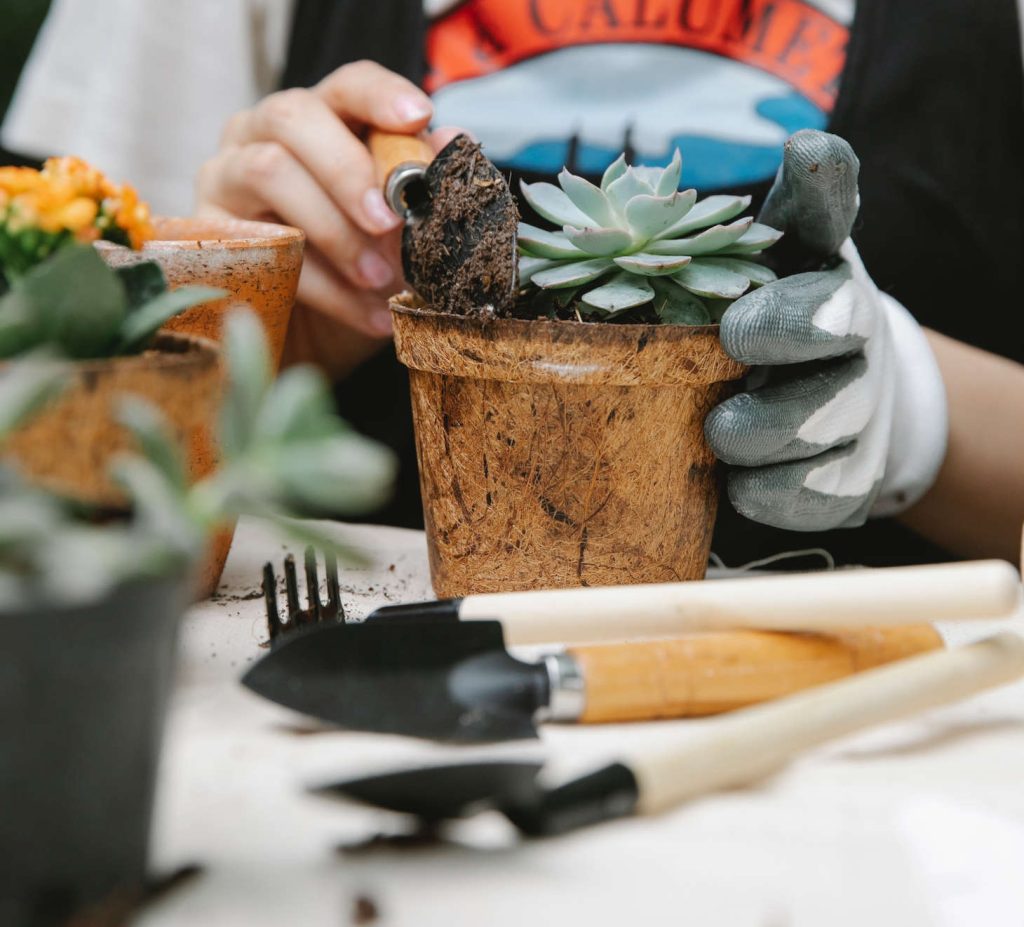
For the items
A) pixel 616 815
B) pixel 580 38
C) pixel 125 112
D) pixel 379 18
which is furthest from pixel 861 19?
pixel 616 815

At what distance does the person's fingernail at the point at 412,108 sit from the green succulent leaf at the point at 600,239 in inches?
8.7

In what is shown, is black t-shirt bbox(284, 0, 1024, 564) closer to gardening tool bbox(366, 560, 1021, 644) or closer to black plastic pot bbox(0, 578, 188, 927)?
gardening tool bbox(366, 560, 1021, 644)

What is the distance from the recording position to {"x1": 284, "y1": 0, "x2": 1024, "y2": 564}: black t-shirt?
0.86 m

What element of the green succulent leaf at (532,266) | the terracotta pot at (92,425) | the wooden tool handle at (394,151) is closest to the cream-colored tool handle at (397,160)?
the wooden tool handle at (394,151)

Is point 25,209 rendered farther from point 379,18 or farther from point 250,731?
point 379,18

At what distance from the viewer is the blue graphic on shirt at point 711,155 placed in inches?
33.5

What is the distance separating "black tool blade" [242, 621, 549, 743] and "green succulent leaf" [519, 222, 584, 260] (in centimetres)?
21

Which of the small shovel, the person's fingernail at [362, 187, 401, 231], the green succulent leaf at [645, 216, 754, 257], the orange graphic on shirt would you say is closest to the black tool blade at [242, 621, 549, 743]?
the small shovel

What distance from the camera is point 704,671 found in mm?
381

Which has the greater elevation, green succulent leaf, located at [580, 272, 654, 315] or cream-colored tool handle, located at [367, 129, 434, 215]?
cream-colored tool handle, located at [367, 129, 434, 215]

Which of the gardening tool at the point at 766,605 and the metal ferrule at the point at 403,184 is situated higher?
the metal ferrule at the point at 403,184

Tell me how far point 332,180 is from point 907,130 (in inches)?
20.2

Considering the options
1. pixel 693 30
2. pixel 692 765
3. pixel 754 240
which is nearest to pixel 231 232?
pixel 754 240

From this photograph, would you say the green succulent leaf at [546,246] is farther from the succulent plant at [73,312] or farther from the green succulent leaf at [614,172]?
the succulent plant at [73,312]
